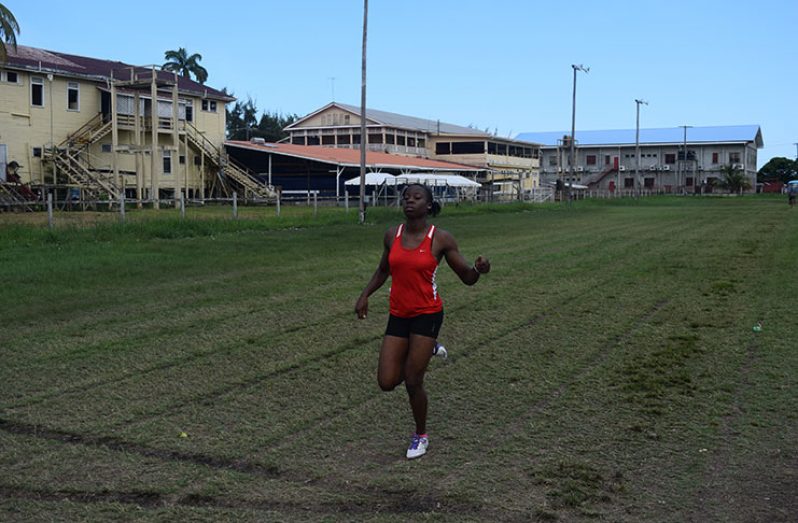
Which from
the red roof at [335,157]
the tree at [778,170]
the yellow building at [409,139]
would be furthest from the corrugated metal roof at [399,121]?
the tree at [778,170]

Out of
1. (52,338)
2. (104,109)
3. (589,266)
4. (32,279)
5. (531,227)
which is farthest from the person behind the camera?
(104,109)

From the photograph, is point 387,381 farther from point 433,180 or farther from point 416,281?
point 433,180

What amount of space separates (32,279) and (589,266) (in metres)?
9.87

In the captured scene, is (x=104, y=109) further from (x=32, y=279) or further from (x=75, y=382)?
(x=75, y=382)

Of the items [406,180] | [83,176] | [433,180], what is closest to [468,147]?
[433,180]

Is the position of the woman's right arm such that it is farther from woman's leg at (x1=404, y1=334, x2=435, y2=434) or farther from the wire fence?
the wire fence

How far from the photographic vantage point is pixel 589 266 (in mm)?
17531

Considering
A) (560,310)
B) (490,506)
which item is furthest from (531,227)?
(490,506)

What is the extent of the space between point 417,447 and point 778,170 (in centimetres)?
12156

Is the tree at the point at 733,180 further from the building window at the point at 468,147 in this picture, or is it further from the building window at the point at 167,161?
the building window at the point at 167,161

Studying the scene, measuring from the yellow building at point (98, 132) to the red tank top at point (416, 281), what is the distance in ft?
119

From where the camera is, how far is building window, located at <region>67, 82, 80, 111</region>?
147ft

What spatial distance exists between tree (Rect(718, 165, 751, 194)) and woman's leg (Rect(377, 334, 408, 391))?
311 feet

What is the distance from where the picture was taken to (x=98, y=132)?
44.6 m
